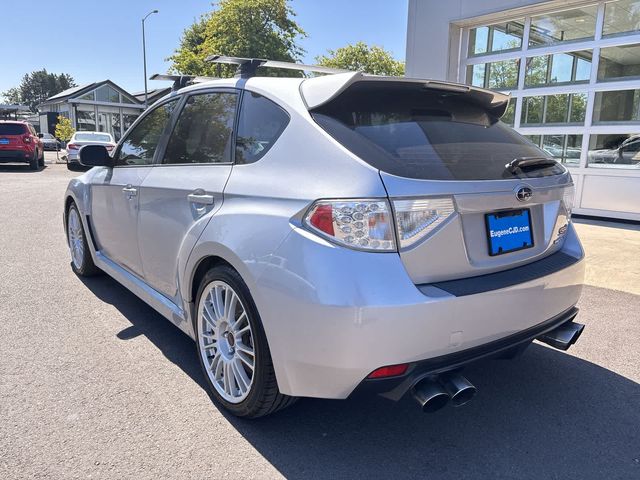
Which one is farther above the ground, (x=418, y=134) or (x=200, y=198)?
(x=418, y=134)

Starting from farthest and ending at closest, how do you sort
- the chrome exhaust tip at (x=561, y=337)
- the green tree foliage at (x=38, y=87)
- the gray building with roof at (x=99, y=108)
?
the green tree foliage at (x=38, y=87) < the gray building with roof at (x=99, y=108) < the chrome exhaust tip at (x=561, y=337)

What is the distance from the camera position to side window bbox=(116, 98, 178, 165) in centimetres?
347

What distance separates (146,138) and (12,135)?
60.3 ft

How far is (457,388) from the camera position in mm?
2094

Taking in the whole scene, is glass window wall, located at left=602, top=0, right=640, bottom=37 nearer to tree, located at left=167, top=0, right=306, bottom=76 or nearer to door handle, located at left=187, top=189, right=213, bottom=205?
door handle, located at left=187, top=189, right=213, bottom=205

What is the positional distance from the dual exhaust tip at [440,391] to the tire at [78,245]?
3.60 meters

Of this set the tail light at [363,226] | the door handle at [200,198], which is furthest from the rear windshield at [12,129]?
the tail light at [363,226]

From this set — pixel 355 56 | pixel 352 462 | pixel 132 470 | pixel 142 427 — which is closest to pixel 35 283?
pixel 142 427

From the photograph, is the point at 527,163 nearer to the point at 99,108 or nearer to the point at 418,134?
the point at 418,134

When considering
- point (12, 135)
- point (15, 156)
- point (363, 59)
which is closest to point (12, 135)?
point (12, 135)

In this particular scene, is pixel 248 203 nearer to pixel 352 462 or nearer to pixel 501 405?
pixel 352 462

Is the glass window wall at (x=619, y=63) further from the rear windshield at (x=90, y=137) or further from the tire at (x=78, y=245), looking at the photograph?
the rear windshield at (x=90, y=137)

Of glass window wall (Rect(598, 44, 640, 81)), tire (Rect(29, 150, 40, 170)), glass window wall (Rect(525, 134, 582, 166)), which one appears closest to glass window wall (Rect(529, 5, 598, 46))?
glass window wall (Rect(598, 44, 640, 81))

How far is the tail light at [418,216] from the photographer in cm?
200
